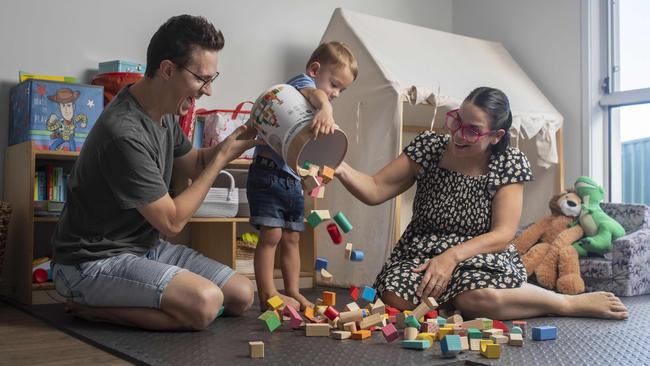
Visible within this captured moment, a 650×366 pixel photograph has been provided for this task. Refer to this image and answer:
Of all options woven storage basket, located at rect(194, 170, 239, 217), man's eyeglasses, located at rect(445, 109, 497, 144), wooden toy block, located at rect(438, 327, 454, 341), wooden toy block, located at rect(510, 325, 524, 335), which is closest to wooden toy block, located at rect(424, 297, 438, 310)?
Result: wooden toy block, located at rect(438, 327, 454, 341)

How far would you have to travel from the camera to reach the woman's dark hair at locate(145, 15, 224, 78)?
2.03 metres

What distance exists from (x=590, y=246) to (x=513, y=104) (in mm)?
970

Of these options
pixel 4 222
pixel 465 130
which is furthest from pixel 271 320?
pixel 4 222

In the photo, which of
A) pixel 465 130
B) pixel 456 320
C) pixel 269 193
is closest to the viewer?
pixel 456 320

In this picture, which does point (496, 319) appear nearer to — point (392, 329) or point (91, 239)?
point (392, 329)

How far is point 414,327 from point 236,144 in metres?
0.74

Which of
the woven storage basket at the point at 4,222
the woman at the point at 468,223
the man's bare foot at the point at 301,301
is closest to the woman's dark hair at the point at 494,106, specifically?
the woman at the point at 468,223

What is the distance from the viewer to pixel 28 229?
2.67 metres

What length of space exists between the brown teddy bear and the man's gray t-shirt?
1846 millimetres

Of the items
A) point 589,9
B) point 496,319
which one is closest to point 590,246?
point 496,319

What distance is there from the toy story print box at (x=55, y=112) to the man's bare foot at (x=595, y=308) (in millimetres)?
1949

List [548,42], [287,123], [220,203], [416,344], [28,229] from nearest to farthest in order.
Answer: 1. [416,344]
2. [287,123]
3. [28,229]
4. [220,203]
5. [548,42]

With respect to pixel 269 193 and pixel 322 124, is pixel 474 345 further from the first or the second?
pixel 269 193

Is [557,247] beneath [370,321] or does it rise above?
above
